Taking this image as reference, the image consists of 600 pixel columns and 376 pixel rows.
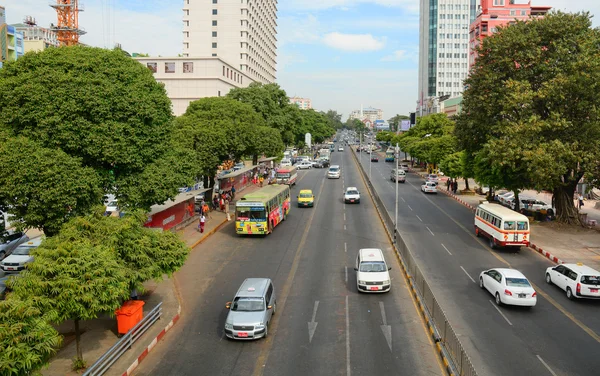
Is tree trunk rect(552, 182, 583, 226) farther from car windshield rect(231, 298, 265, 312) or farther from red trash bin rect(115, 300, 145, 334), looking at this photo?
red trash bin rect(115, 300, 145, 334)

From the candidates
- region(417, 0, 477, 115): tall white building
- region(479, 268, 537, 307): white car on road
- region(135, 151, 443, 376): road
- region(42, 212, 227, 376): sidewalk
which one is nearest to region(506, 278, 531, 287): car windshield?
region(479, 268, 537, 307): white car on road

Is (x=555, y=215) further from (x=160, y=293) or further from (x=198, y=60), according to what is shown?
(x=198, y=60)

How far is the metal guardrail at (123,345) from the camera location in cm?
1386

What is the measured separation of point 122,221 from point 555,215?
37.6m

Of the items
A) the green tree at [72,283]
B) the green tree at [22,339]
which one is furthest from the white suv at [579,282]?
the green tree at [22,339]

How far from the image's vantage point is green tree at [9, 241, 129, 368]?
522 inches

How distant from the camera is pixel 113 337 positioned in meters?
17.0

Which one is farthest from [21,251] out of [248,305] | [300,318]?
[300,318]

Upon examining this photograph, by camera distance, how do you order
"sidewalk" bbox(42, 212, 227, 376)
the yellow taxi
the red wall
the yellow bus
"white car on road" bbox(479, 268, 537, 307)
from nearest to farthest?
"sidewalk" bbox(42, 212, 227, 376) → "white car on road" bbox(479, 268, 537, 307) → the red wall → the yellow bus → the yellow taxi

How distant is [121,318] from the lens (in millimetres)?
16734

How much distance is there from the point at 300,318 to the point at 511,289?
905 cm

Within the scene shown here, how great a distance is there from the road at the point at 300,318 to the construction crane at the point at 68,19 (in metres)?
74.8

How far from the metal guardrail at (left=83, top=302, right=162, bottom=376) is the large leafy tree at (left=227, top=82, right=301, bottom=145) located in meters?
49.2

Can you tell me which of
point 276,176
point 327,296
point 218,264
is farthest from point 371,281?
point 276,176
